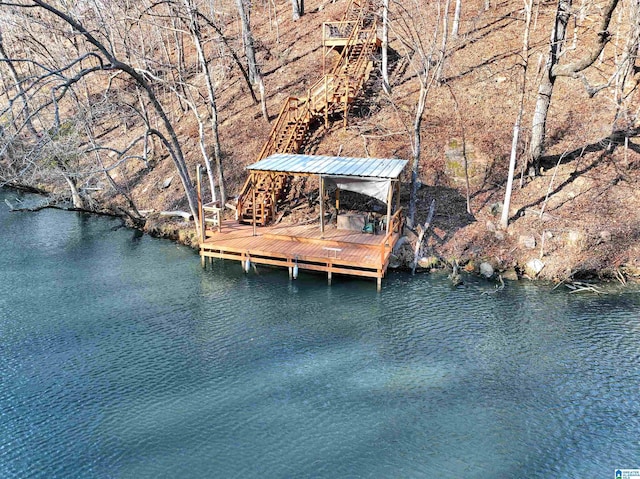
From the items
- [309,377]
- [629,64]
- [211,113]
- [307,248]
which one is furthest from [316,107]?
[309,377]

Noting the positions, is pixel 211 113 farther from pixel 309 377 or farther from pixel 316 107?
pixel 309 377

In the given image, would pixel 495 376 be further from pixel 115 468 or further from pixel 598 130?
pixel 598 130

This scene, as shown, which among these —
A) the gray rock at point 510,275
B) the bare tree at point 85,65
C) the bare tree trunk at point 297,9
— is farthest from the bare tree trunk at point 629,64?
the bare tree trunk at point 297,9

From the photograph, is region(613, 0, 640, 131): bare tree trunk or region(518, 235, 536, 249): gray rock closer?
region(613, 0, 640, 131): bare tree trunk

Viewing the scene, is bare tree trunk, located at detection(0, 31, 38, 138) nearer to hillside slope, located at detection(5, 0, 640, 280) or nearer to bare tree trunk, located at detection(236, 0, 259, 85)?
hillside slope, located at detection(5, 0, 640, 280)

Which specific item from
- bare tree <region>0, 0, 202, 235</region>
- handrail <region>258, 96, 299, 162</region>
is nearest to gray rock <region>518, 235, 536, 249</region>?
handrail <region>258, 96, 299, 162</region>

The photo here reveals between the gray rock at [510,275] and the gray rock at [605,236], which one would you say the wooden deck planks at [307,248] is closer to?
the gray rock at [510,275]

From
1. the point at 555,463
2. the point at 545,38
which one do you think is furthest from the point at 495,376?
the point at 545,38
